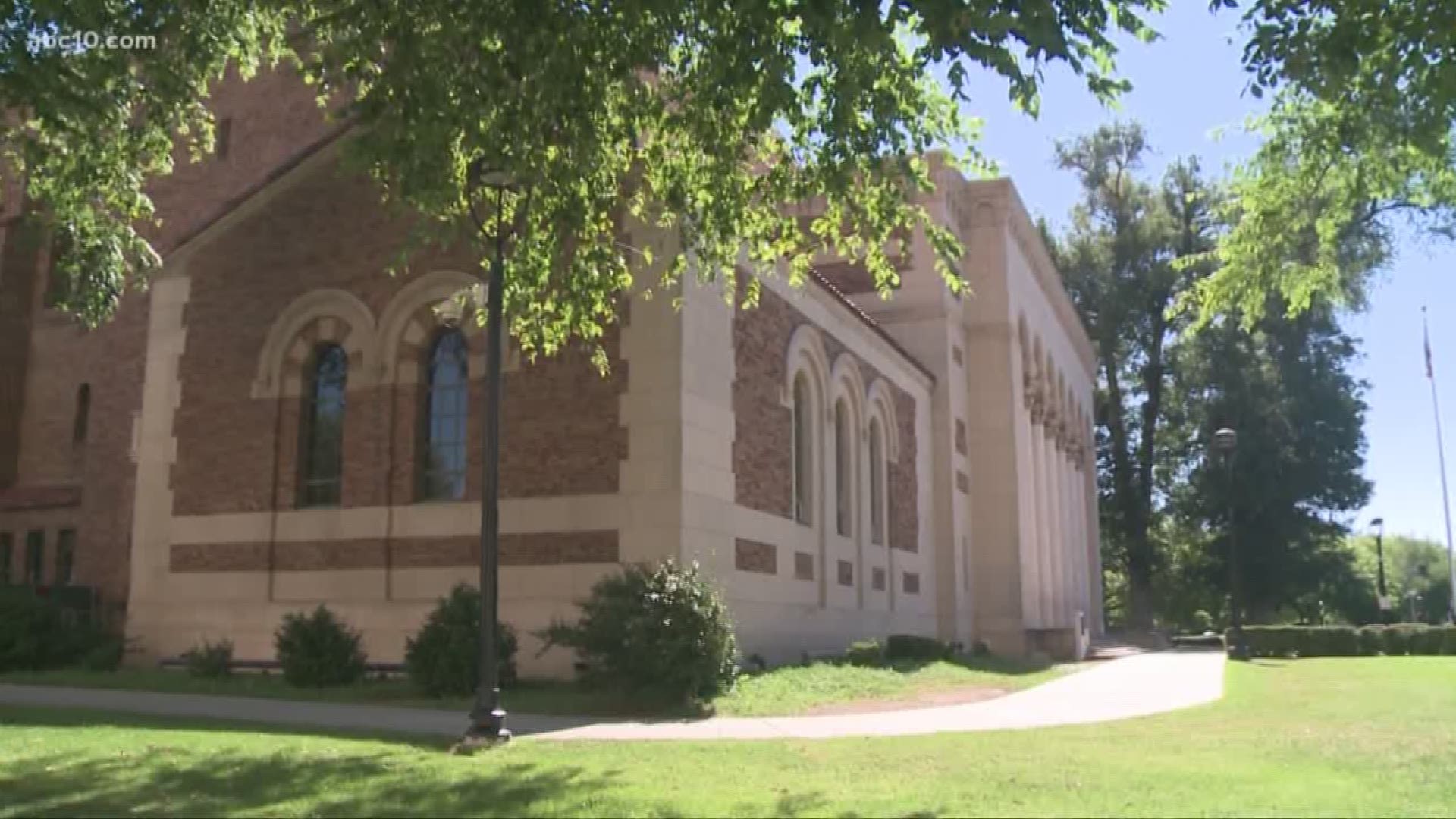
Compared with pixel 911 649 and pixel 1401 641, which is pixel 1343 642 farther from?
pixel 911 649

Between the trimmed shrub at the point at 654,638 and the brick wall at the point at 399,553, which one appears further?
the brick wall at the point at 399,553

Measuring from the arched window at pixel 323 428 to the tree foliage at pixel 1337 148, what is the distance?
13509 mm

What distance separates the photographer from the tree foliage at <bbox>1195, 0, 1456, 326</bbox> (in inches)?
431

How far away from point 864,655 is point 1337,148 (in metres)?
10.8

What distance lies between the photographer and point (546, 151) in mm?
13031

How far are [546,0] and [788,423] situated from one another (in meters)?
10.8

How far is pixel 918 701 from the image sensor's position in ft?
52.7

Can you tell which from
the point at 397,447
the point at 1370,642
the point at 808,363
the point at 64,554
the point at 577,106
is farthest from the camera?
the point at 1370,642

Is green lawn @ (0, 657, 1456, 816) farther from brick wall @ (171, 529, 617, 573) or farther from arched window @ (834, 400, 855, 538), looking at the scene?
arched window @ (834, 400, 855, 538)

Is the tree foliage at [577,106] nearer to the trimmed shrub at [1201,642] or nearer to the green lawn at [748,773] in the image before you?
the green lawn at [748,773]

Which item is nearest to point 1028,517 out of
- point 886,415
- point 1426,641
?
point 886,415

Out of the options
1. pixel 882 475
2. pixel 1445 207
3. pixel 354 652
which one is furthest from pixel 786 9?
pixel 882 475

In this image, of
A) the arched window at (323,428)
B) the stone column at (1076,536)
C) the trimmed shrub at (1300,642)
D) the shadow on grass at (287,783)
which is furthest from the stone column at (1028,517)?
the shadow on grass at (287,783)

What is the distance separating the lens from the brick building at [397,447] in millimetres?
16922
